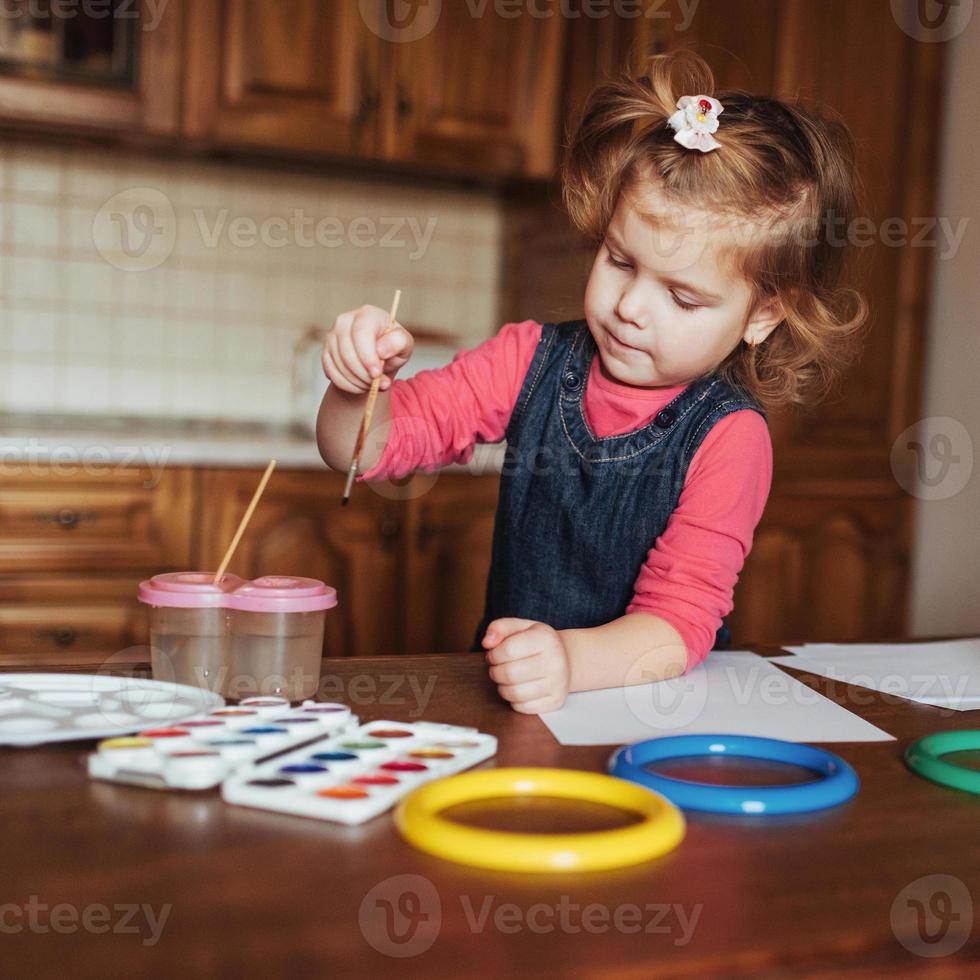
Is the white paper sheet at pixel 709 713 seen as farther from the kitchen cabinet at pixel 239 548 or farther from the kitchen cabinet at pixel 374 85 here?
the kitchen cabinet at pixel 374 85

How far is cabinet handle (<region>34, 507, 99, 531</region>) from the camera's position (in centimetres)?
218

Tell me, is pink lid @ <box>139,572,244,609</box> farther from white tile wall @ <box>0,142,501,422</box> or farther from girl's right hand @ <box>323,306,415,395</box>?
white tile wall @ <box>0,142,501,422</box>

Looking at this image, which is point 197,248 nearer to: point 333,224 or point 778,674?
point 333,224

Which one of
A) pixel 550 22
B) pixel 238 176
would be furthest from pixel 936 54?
pixel 238 176

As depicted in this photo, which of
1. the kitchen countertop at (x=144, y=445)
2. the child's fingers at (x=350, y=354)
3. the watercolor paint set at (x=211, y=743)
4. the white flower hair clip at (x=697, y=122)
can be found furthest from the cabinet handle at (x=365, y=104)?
the watercolor paint set at (x=211, y=743)

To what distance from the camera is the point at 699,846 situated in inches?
21.9

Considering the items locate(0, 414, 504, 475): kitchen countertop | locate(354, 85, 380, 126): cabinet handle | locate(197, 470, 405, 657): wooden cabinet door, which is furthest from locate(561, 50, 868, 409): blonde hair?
locate(354, 85, 380, 126): cabinet handle

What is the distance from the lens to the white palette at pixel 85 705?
0.67 metres

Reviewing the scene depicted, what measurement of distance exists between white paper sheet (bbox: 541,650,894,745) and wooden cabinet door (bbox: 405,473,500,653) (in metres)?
1.51

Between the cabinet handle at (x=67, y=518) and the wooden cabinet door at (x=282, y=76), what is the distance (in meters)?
0.81

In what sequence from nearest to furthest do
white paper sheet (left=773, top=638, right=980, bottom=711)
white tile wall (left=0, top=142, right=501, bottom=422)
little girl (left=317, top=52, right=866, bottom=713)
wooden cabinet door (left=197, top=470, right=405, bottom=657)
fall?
1. white paper sheet (left=773, top=638, right=980, bottom=711)
2. little girl (left=317, top=52, right=866, bottom=713)
3. wooden cabinet door (left=197, top=470, right=405, bottom=657)
4. white tile wall (left=0, top=142, right=501, bottom=422)

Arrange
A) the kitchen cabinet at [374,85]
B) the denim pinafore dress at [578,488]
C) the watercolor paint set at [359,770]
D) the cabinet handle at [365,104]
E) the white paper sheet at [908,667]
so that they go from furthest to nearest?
1. the cabinet handle at [365,104]
2. the kitchen cabinet at [374,85]
3. the denim pinafore dress at [578,488]
4. the white paper sheet at [908,667]
5. the watercolor paint set at [359,770]

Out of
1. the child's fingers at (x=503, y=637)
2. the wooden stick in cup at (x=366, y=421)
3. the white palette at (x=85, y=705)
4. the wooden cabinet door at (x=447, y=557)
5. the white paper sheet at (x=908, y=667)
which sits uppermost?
the wooden stick in cup at (x=366, y=421)

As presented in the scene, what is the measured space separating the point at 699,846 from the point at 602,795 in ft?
0.21
